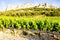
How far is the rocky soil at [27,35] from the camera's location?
1276cm

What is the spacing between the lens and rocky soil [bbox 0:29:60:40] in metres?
12.8

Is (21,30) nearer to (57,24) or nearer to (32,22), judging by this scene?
(32,22)

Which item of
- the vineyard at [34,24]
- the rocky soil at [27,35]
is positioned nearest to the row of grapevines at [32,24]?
the vineyard at [34,24]

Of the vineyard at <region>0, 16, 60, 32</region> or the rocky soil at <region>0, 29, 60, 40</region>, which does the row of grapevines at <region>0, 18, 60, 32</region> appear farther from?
the rocky soil at <region>0, 29, 60, 40</region>

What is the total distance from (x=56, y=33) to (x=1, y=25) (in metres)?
4.07

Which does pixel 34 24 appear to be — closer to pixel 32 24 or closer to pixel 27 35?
pixel 32 24

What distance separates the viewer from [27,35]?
13.3 meters

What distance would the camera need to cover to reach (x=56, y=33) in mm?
13438

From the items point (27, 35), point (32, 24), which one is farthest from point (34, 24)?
point (27, 35)

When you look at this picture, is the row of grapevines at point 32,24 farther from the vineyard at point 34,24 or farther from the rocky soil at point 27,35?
the rocky soil at point 27,35

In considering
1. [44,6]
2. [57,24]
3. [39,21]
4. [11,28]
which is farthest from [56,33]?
[44,6]

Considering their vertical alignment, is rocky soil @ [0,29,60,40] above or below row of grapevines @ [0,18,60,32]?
below

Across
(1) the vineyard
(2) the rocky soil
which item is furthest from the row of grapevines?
(2) the rocky soil

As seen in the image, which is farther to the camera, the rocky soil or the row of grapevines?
the row of grapevines
